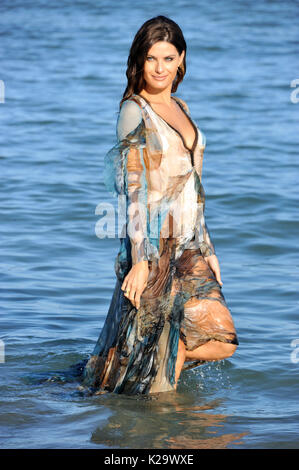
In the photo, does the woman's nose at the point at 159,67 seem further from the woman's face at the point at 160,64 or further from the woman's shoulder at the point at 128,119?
the woman's shoulder at the point at 128,119

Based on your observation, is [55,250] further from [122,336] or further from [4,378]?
[122,336]

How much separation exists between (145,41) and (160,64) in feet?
0.41

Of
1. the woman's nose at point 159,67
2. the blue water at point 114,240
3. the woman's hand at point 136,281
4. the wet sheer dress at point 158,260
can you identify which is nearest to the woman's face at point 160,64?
the woman's nose at point 159,67

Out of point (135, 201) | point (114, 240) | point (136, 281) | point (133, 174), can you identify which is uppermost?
point (133, 174)

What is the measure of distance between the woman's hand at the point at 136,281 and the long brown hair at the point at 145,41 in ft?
2.58

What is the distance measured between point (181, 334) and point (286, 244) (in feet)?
12.4

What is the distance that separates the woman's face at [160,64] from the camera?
13.5 ft

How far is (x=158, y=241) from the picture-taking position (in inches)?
163

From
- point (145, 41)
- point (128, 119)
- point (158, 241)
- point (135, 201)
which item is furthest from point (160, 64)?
point (158, 241)

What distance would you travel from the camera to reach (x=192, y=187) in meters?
4.25

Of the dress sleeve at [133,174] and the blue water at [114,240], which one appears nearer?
the dress sleeve at [133,174]

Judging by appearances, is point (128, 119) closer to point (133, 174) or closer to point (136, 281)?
point (133, 174)

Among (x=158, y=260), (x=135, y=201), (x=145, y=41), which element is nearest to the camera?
(x=135, y=201)

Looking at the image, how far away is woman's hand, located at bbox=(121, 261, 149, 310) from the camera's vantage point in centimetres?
402
